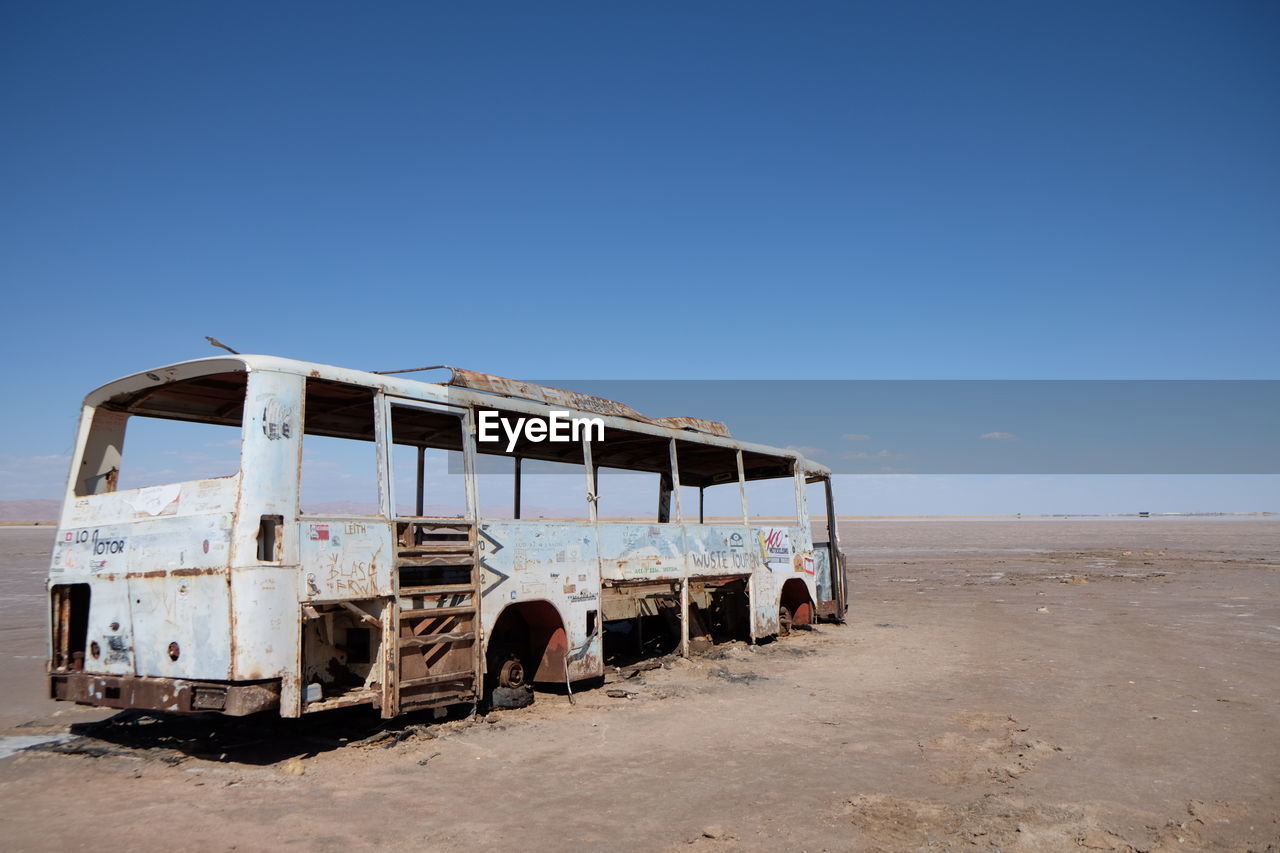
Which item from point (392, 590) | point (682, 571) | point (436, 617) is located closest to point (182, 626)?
point (392, 590)

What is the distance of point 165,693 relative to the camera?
19.8ft

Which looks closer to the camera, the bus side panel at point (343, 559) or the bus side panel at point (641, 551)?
the bus side panel at point (343, 559)

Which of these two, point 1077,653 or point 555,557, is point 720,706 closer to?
point 555,557

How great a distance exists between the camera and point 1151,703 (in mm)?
8555

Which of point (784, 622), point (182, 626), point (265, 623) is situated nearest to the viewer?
point (265, 623)

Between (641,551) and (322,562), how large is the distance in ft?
14.4

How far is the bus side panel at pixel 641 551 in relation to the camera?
9445 millimetres

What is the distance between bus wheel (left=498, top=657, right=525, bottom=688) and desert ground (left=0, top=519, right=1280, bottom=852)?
1.03 feet

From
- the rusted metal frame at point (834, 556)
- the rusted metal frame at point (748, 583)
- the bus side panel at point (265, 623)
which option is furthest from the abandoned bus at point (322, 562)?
the rusted metal frame at point (834, 556)

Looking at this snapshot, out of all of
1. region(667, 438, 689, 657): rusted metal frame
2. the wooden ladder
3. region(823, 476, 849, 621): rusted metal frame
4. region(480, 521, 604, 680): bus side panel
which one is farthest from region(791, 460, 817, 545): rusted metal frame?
the wooden ladder

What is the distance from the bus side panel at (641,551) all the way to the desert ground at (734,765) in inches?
47.3

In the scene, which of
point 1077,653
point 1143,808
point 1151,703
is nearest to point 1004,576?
point 1077,653

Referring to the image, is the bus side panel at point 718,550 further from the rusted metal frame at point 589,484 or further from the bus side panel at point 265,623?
the bus side panel at point 265,623

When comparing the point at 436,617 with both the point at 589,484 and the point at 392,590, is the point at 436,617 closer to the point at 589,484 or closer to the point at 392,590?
the point at 392,590
